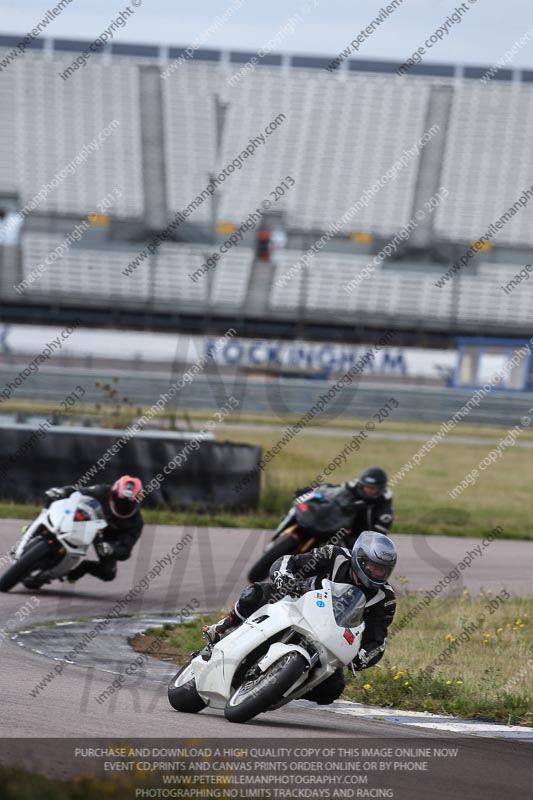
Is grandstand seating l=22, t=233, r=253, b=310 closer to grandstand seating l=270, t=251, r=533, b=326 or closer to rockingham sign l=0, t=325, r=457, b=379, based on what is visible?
grandstand seating l=270, t=251, r=533, b=326

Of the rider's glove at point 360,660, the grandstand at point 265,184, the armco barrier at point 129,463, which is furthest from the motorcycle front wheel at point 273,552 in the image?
the grandstand at point 265,184

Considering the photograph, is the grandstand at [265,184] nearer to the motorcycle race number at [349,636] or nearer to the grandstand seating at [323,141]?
the grandstand seating at [323,141]

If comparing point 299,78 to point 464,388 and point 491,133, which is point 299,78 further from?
point 464,388

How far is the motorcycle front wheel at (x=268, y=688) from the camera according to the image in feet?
21.3

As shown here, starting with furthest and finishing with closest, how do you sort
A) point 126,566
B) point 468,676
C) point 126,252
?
point 126,252
point 126,566
point 468,676

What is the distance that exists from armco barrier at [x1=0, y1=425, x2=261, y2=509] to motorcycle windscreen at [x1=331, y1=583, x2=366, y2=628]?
1036cm

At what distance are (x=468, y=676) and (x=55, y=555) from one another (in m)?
4.16

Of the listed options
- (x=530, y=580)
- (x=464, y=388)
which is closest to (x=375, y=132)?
(x=464, y=388)

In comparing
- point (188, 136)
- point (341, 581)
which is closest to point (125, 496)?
point (341, 581)

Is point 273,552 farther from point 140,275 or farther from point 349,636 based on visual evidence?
point 140,275

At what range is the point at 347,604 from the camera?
6953 mm

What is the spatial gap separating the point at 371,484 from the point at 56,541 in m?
3.15

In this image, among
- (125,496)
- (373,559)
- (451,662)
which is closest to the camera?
(373,559)

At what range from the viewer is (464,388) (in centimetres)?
3634
